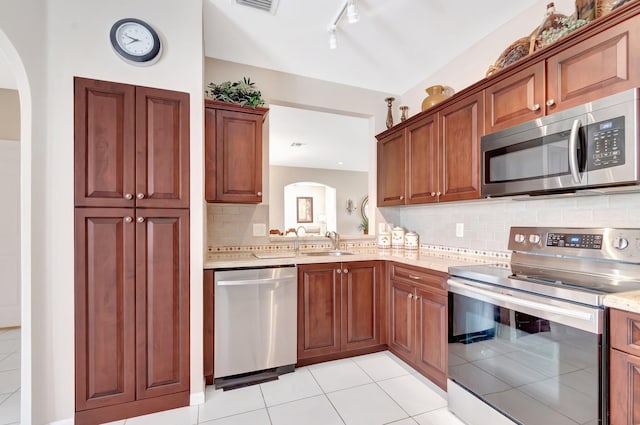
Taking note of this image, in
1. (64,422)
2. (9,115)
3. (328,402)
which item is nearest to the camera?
(64,422)

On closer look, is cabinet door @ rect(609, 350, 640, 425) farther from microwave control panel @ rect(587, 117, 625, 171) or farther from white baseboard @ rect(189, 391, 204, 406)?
white baseboard @ rect(189, 391, 204, 406)

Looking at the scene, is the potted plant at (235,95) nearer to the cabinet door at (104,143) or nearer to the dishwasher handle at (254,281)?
the cabinet door at (104,143)

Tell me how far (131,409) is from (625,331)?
2.62m

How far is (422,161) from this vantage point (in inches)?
106

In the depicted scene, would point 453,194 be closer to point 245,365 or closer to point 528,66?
point 528,66

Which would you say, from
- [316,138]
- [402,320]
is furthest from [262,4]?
[316,138]

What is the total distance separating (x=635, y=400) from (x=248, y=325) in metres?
2.08

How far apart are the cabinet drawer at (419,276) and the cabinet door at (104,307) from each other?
Result: 1990mm

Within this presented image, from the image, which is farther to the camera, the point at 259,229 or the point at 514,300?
the point at 259,229

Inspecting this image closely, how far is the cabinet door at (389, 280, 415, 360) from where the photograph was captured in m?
2.37

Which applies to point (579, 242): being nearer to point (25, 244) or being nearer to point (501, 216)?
point (501, 216)

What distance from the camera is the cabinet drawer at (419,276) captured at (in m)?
2.06

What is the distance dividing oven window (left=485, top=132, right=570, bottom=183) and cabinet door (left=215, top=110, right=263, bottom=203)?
1802mm

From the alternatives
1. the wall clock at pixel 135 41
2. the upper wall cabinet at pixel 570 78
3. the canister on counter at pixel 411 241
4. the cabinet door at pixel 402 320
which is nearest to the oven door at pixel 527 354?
the cabinet door at pixel 402 320
